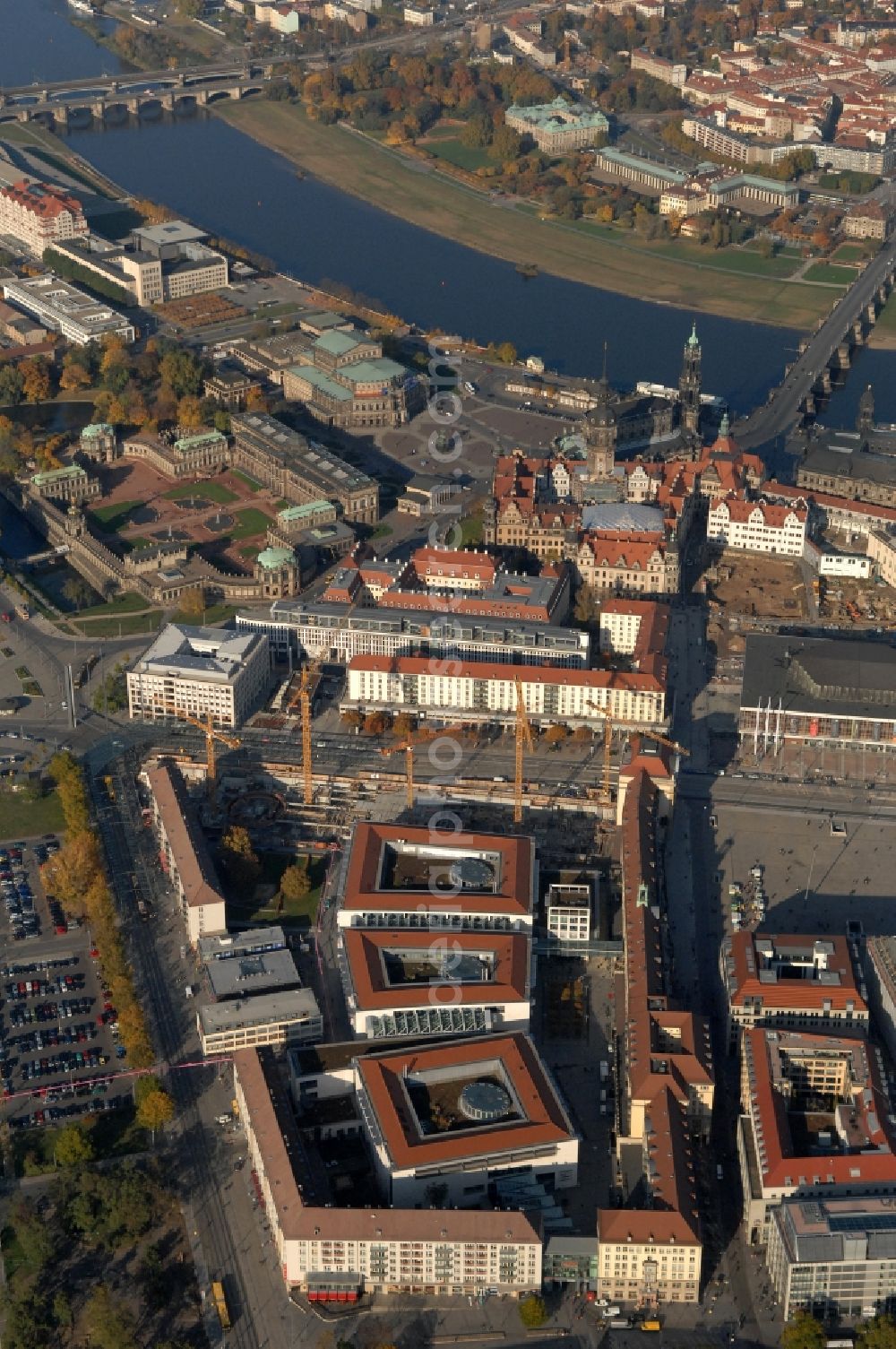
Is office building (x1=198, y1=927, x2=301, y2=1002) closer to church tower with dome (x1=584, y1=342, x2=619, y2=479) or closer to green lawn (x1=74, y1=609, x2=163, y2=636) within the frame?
green lawn (x1=74, y1=609, x2=163, y2=636)

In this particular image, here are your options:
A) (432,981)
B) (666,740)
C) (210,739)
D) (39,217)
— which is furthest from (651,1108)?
(39,217)

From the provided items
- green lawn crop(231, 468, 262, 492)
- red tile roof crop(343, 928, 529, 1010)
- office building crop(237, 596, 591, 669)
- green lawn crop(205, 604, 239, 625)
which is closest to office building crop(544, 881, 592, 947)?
red tile roof crop(343, 928, 529, 1010)

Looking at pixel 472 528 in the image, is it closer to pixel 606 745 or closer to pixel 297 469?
pixel 297 469

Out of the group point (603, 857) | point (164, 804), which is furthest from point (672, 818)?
point (164, 804)

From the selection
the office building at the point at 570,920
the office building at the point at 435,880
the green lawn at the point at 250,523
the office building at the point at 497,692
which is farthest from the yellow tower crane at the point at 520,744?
the green lawn at the point at 250,523

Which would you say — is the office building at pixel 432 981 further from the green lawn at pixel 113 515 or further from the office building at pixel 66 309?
the office building at pixel 66 309
